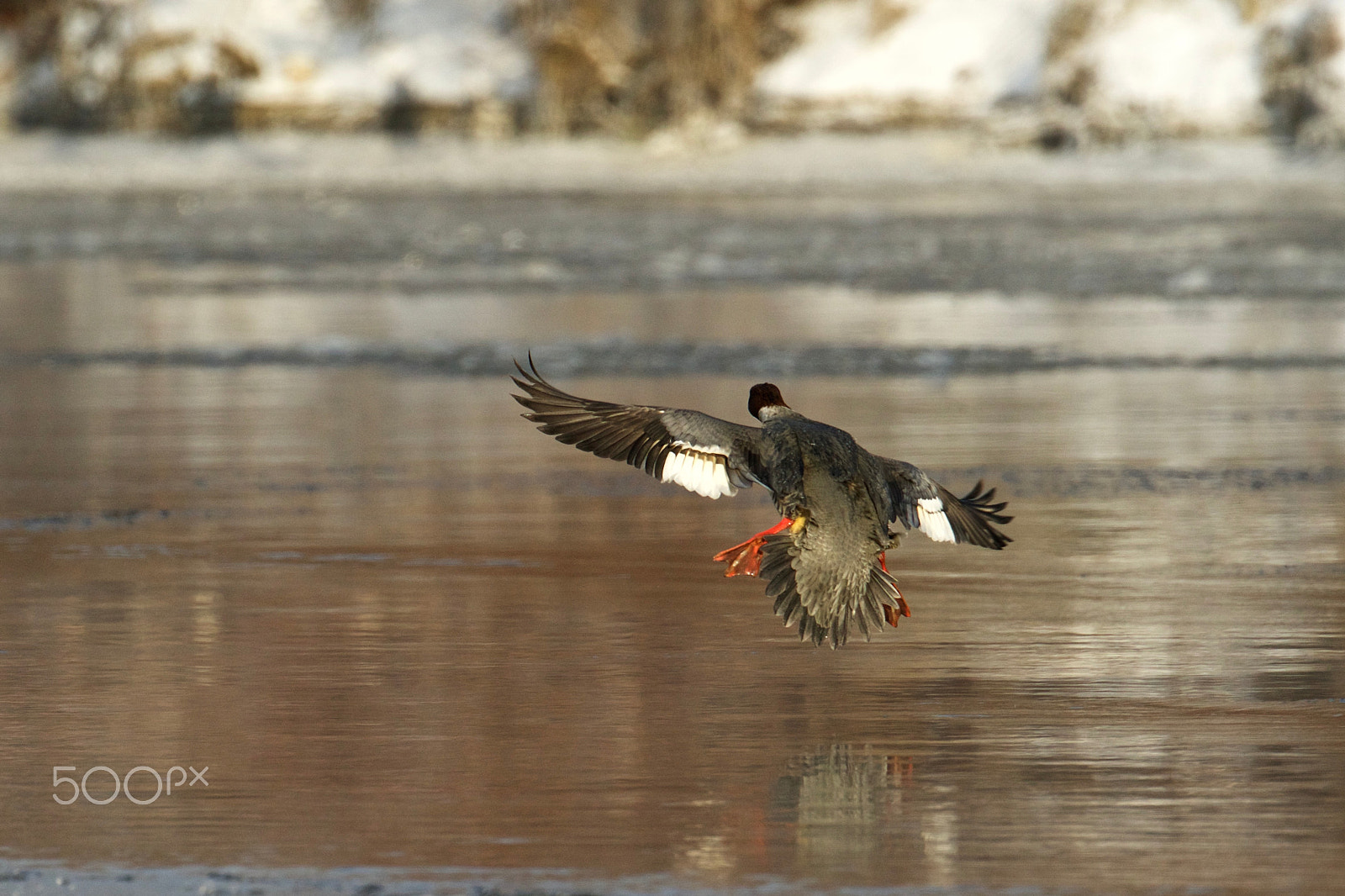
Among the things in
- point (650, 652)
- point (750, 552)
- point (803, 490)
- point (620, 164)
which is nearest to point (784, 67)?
point (620, 164)

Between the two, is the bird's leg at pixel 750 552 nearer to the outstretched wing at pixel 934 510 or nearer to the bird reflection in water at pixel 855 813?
the outstretched wing at pixel 934 510

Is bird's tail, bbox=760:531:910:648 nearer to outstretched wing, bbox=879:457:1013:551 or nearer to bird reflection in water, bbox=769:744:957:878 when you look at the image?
outstretched wing, bbox=879:457:1013:551

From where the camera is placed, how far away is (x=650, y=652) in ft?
24.9

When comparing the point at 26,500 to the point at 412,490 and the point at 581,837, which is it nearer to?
the point at 412,490

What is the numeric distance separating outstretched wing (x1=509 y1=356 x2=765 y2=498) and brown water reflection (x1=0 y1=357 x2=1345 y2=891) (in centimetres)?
54

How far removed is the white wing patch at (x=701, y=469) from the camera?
23.7 feet

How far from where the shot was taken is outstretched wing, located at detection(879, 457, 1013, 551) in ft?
24.3

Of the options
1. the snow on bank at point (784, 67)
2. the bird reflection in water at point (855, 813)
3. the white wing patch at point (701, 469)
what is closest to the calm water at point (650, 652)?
the bird reflection in water at point (855, 813)

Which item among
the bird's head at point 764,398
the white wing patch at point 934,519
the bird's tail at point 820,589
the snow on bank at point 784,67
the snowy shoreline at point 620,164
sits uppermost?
the snow on bank at point 784,67

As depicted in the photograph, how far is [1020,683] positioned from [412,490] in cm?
422

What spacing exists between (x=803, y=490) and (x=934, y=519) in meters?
0.56

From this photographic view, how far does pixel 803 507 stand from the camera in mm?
7020

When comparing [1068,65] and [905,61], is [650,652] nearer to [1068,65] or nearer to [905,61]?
[905,61]

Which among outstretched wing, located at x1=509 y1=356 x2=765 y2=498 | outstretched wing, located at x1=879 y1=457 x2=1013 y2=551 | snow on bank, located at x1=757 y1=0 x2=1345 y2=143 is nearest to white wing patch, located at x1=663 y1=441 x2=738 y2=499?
outstretched wing, located at x1=509 y1=356 x2=765 y2=498
